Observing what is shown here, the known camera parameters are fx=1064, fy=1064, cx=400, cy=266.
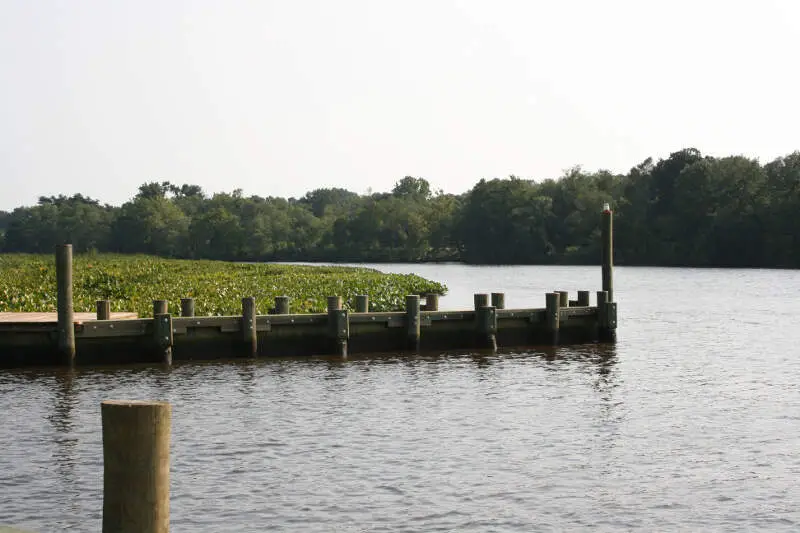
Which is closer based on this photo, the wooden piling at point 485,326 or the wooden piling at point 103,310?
the wooden piling at point 103,310

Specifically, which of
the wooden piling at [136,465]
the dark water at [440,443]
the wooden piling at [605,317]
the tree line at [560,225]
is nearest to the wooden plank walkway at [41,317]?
the dark water at [440,443]

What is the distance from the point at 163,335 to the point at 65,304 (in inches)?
109

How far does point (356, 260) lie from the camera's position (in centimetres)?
18025

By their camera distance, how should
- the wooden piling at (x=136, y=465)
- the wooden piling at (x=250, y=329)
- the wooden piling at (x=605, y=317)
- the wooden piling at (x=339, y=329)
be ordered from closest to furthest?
the wooden piling at (x=136, y=465) < the wooden piling at (x=250, y=329) < the wooden piling at (x=339, y=329) < the wooden piling at (x=605, y=317)

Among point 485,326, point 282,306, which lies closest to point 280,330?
point 282,306

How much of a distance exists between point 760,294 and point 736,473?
5449cm

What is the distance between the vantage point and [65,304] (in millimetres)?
25719

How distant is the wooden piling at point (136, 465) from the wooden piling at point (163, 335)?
20.5 meters

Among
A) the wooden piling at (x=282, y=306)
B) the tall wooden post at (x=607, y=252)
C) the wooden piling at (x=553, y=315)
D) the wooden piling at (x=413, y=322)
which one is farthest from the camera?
the tall wooden post at (x=607, y=252)

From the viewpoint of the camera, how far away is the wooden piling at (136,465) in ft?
22.5

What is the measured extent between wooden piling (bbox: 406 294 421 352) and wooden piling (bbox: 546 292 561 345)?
442 centimetres

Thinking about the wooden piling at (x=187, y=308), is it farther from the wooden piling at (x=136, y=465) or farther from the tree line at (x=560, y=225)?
the tree line at (x=560, y=225)

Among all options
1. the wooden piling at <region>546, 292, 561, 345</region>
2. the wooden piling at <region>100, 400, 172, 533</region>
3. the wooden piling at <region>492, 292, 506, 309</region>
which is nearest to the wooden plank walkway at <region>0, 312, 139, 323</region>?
the wooden piling at <region>492, 292, 506, 309</region>

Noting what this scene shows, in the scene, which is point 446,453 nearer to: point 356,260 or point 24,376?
point 24,376
